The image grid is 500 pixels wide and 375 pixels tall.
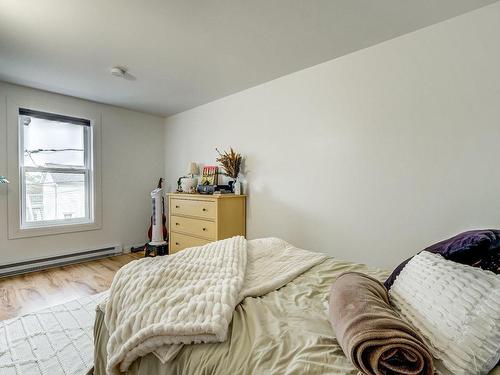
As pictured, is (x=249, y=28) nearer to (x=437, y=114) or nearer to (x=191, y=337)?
(x=437, y=114)

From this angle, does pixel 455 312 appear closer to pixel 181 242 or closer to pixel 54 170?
pixel 181 242

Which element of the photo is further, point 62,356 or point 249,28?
point 249,28

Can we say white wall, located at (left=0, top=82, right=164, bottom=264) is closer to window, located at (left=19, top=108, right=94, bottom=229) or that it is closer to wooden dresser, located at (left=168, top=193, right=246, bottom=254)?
window, located at (left=19, top=108, right=94, bottom=229)

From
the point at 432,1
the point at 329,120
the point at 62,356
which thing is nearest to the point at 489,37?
the point at 432,1

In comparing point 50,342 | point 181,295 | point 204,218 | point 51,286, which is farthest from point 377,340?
point 51,286

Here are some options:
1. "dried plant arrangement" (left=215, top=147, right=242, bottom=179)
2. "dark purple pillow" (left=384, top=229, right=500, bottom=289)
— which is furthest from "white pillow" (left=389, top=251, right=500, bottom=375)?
"dried plant arrangement" (left=215, top=147, right=242, bottom=179)

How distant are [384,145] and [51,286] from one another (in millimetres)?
3632

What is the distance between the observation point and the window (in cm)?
310

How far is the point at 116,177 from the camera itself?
12.4 ft

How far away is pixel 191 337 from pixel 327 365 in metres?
0.44

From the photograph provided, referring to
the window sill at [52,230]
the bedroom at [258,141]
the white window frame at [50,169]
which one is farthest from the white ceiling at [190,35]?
the window sill at [52,230]

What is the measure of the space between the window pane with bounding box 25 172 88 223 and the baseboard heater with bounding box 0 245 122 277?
20.3 inches

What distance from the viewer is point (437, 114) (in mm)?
1798

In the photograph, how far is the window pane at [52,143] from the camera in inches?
123
